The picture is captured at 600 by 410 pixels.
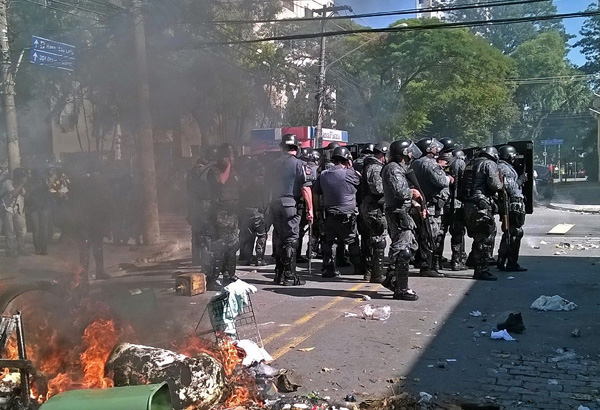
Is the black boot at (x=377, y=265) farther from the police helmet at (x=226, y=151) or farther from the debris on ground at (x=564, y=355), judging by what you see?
the debris on ground at (x=564, y=355)

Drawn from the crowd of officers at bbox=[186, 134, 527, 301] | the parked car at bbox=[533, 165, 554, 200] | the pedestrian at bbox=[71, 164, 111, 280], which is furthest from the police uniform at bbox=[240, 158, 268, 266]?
the parked car at bbox=[533, 165, 554, 200]

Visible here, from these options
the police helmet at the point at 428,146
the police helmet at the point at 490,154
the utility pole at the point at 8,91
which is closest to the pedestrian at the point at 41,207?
the utility pole at the point at 8,91

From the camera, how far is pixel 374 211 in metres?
7.40

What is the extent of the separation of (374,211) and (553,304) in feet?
7.35

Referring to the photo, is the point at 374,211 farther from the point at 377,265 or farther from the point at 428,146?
the point at 428,146

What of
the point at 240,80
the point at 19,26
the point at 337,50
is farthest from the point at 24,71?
the point at 337,50

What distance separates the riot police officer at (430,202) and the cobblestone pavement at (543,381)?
3371 millimetres

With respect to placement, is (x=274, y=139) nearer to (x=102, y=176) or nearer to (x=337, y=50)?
(x=337, y=50)

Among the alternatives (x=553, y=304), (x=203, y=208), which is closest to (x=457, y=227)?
(x=553, y=304)

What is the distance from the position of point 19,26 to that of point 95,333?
20.2 feet

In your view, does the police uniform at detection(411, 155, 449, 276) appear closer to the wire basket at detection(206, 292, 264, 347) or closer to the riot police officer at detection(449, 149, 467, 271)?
the riot police officer at detection(449, 149, 467, 271)

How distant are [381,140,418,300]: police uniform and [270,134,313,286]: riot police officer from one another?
46.2 inches

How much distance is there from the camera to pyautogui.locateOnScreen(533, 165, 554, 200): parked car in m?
23.9

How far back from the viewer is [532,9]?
49719 millimetres
